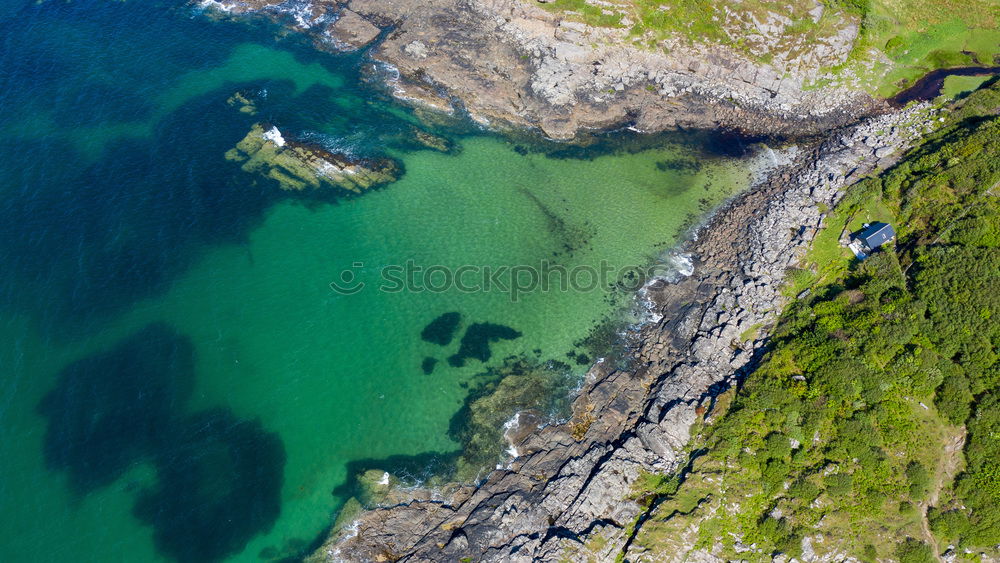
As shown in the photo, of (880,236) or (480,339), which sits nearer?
(880,236)

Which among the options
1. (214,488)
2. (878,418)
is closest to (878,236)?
(878,418)

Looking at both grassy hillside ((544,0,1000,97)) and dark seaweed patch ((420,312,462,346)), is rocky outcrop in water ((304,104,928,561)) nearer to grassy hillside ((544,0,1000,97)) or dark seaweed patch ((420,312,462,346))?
dark seaweed patch ((420,312,462,346))

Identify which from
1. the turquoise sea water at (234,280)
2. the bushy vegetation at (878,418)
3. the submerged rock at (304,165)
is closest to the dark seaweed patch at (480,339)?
the turquoise sea water at (234,280)

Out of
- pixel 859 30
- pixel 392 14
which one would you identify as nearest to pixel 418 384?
pixel 392 14

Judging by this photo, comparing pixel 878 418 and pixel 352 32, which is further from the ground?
pixel 878 418

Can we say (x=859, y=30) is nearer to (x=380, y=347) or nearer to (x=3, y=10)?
(x=380, y=347)

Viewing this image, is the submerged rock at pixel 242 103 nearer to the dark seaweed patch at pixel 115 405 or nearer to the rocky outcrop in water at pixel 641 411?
the dark seaweed patch at pixel 115 405

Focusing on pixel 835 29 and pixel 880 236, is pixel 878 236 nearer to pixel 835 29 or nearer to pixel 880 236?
pixel 880 236
